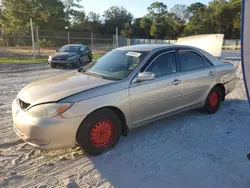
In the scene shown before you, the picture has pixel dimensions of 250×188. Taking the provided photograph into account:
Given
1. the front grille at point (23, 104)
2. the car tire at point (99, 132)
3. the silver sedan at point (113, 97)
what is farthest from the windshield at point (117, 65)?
the front grille at point (23, 104)

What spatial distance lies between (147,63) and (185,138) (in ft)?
4.62

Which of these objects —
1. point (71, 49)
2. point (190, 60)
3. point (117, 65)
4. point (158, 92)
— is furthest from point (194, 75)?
point (71, 49)

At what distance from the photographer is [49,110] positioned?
2992 millimetres

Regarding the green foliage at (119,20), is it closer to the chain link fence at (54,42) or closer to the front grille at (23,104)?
the chain link fence at (54,42)

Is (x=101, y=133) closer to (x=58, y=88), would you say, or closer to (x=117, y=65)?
(x=58, y=88)

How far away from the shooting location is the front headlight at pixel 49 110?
298 centimetres

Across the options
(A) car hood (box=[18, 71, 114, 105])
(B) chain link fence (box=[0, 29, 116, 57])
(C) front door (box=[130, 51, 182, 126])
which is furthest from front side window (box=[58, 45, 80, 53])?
(B) chain link fence (box=[0, 29, 116, 57])

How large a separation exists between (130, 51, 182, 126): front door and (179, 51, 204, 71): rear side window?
208 millimetres

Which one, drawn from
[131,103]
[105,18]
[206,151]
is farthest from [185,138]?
[105,18]

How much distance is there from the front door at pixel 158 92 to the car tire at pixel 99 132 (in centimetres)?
36

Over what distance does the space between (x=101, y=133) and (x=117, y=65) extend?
127 centimetres

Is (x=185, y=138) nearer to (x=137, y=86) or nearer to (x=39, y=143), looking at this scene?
(x=137, y=86)

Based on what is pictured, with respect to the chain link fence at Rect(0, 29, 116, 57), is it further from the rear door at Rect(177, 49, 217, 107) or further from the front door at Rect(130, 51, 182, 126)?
the front door at Rect(130, 51, 182, 126)

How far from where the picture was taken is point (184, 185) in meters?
2.73
